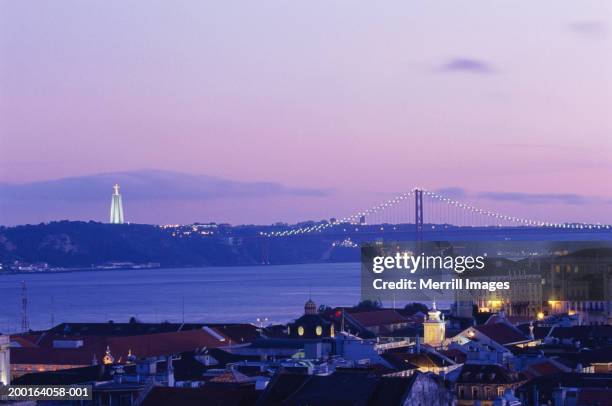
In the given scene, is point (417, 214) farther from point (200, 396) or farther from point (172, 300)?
point (200, 396)

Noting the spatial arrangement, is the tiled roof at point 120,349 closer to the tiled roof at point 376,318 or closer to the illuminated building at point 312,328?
the illuminated building at point 312,328

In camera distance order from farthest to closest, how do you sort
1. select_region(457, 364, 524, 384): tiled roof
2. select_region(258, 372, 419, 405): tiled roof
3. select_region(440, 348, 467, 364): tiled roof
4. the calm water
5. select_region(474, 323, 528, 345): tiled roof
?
the calm water → select_region(474, 323, 528, 345): tiled roof → select_region(440, 348, 467, 364): tiled roof → select_region(457, 364, 524, 384): tiled roof → select_region(258, 372, 419, 405): tiled roof

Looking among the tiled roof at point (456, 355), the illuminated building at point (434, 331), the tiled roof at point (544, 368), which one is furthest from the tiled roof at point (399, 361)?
the illuminated building at point (434, 331)

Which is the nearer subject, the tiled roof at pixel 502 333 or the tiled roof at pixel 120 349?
the tiled roof at pixel 120 349

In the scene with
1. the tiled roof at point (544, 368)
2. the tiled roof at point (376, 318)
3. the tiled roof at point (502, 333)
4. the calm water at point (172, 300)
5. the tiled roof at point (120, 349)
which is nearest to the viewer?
the tiled roof at point (544, 368)

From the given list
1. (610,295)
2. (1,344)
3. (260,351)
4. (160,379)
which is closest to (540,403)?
(160,379)

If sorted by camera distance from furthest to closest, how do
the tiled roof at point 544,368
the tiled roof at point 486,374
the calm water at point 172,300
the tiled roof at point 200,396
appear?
1. the calm water at point 172,300
2. the tiled roof at point 544,368
3. the tiled roof at point 486,374
4. the tiled roof at point 200,396

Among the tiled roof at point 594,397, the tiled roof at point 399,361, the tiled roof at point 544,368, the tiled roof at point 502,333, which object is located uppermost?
A: the tiled roof at point 502,333

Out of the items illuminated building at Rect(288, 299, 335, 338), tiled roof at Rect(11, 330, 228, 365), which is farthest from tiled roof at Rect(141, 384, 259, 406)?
illuminated building at Rect(288, 299, 335, 338)

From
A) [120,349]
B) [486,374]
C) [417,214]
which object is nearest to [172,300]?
[417,214]

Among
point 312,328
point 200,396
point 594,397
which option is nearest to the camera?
point 200,396

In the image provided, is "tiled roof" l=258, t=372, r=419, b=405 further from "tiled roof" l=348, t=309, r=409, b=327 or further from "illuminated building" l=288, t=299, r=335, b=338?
"tiled roof" l=348, t=309, r=409, b=327

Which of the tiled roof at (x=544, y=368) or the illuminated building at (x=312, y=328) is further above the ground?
the illuminated building at (x=312, y=328)
